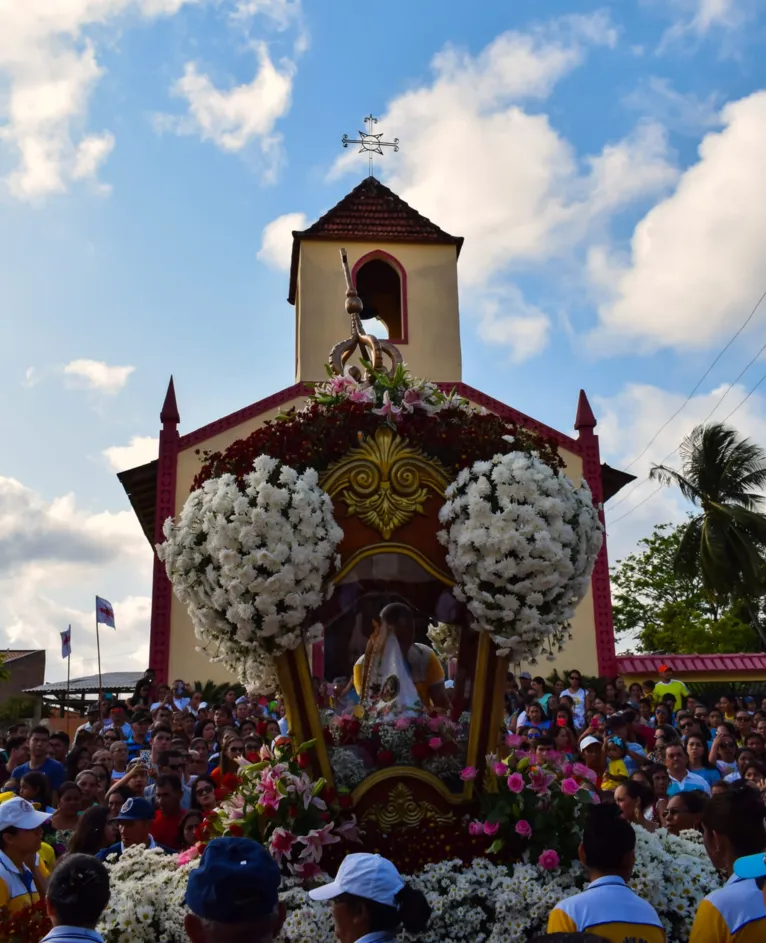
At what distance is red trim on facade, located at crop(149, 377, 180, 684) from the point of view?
58.2 feet

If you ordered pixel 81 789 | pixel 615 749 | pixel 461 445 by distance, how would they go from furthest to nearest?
pixel 615 749
pixel 81 789
pixel 461 445

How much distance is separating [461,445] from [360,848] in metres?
2.53

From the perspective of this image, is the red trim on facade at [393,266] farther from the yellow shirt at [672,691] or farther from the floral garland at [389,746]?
the floral garland at [389,746]

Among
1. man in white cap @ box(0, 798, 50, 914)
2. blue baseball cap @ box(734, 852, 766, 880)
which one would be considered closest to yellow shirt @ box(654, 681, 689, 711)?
man in white cap @ box(0, 798, 50, 914)

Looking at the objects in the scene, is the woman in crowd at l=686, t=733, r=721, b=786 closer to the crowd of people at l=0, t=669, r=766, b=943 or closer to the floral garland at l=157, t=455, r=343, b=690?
the crowd of people at l=0, t=669, r=766, b=943

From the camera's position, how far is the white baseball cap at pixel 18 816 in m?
4.80

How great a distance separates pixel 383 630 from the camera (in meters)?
6.59

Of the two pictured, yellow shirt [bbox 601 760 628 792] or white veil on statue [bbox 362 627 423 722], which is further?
yellow shirt [bbox 601 760 628 792]

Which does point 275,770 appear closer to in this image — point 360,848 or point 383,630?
point 360,848

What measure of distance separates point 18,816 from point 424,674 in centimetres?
276

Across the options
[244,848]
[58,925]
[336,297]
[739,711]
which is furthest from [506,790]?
[336,297]

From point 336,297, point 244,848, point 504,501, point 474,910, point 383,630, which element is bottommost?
point 474,910

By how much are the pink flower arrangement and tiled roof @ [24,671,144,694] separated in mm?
30815

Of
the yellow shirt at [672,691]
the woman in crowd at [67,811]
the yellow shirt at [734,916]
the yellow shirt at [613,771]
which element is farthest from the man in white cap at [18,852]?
the yellow shirt at [672,691]
